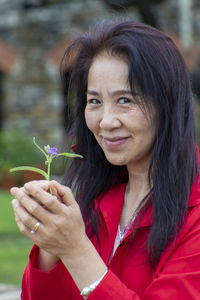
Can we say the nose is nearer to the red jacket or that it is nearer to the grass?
the red jacket

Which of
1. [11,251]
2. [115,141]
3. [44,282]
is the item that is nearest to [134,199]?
[115,141]

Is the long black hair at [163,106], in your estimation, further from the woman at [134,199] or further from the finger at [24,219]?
the finger at [24,219]

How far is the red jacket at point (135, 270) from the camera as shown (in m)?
1.84

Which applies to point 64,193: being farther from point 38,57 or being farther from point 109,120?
point 38,57

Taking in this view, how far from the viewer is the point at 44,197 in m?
1.72

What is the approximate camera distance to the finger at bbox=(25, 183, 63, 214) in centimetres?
172

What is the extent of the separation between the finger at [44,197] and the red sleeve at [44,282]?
0.32m

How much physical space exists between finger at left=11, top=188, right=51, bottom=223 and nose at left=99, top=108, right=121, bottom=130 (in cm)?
37

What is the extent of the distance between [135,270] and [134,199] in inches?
11.5

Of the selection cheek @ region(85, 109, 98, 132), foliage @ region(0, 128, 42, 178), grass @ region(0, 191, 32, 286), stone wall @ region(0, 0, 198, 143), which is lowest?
foliage @ region(0, 128, 42, 178)

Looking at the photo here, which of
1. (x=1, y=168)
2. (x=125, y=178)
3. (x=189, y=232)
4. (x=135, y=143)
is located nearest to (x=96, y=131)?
(x=135, y=143)

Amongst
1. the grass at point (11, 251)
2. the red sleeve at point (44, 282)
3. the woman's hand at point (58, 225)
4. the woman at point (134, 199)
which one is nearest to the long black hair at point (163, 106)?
the woman at point (134, 199)

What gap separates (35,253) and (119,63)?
2.15 feet

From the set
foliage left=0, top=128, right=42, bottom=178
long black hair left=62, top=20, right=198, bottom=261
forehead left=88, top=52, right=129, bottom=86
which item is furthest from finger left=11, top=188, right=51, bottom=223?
Answer: foliage left=0, top=128, right=42, bottom=178
